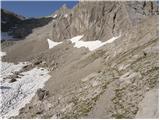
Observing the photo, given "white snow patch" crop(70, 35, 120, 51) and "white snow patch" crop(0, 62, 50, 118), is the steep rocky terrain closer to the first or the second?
"white snow patch" crop(70, 35, 120, 51)

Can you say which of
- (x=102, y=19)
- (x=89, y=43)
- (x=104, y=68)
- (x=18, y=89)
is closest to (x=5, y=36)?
(x=102, y=19)

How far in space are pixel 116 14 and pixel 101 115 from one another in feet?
195

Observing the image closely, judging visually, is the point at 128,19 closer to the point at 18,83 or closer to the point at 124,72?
the point at 18,83

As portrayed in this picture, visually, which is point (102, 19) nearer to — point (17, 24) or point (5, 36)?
point (5, 36)

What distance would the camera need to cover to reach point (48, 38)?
115625 mm

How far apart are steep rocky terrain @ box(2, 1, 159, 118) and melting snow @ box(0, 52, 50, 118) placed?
6.12 ft

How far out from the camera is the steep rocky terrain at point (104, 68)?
3597 cm

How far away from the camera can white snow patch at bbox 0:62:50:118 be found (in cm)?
4880

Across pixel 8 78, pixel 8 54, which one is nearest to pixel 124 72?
pixel 8 78

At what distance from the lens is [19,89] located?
6016cm

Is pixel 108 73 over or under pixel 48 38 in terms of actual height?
under

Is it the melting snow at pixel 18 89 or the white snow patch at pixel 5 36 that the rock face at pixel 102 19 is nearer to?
the melting snow at pixel 18 89

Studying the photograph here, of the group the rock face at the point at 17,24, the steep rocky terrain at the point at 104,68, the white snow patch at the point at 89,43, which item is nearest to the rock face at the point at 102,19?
the steep rocky terrain at the point at 104,68

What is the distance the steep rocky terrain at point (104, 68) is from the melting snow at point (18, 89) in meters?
1.87
